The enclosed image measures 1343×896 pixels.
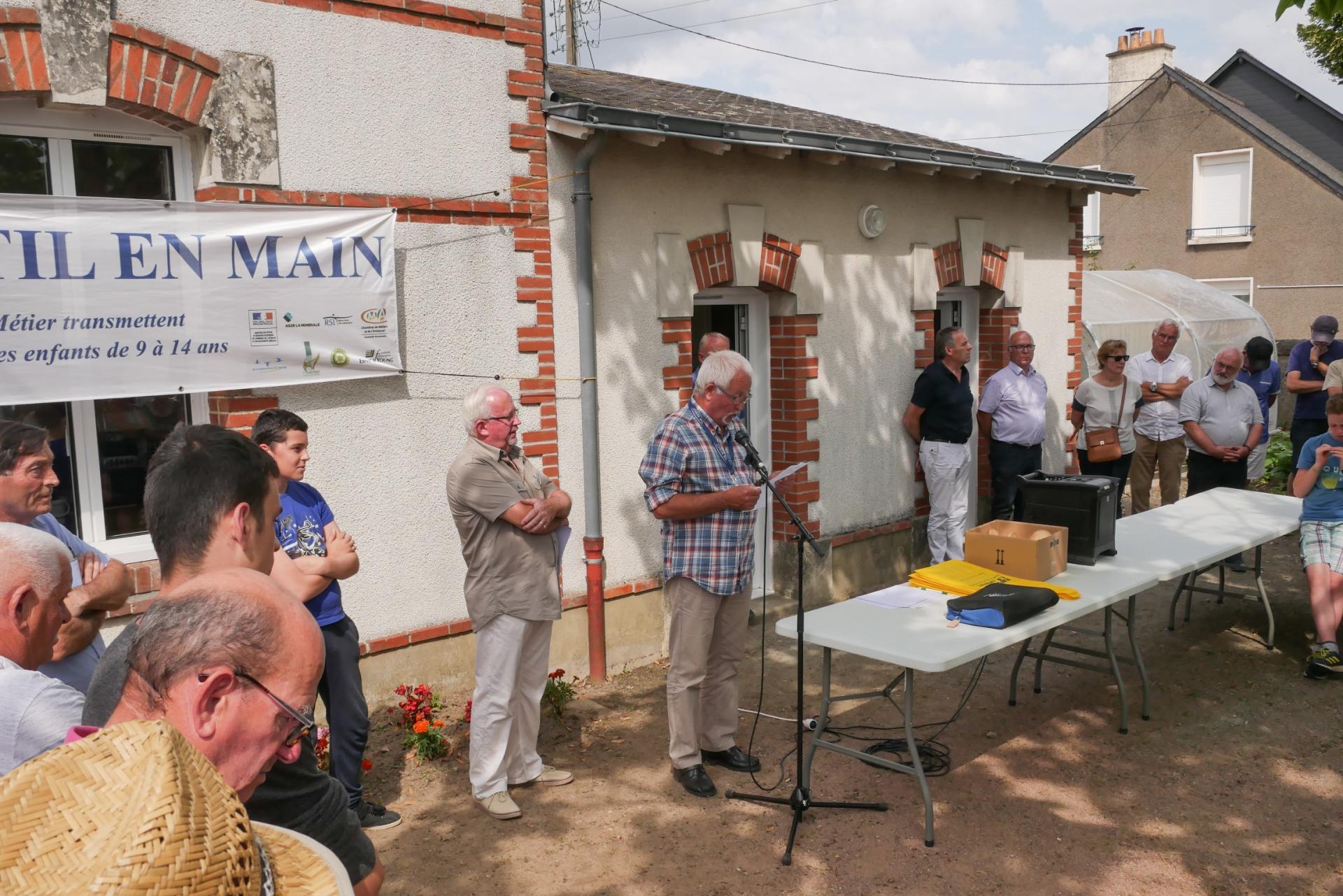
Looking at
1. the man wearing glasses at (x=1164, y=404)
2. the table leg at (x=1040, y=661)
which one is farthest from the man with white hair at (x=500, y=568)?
the man wearing glasses at (x=1164, y=404)

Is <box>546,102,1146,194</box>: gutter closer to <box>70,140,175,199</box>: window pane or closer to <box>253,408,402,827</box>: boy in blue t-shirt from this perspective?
<box>70,140,175,199</box>: window pane

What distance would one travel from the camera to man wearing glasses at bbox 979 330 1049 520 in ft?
29.3

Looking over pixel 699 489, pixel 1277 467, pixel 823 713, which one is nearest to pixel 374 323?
pixel 699 489

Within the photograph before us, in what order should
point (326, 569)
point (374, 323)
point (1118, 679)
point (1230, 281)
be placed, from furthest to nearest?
point (1230, 281)
point (1118, 679)
point (374, 323)
point (326, 569)

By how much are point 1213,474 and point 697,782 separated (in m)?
5.85

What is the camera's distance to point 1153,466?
9.70m

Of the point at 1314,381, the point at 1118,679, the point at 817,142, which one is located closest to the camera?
the point at 1118,679

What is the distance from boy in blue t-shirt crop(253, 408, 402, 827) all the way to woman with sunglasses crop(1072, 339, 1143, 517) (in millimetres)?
6833

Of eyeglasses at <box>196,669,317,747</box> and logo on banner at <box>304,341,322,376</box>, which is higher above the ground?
logo on banner at <box>304,341,322,376</box>

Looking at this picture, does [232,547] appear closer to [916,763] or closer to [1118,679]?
[916,763]

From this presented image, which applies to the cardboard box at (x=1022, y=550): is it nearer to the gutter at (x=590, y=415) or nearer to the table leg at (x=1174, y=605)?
the gutter at (x=590, y=415)

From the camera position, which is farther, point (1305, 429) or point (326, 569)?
point (1305, 429)

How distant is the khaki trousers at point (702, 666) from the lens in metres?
4.95

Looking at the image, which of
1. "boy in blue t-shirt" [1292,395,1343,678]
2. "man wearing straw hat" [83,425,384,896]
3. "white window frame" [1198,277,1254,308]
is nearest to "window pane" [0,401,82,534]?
"man wearing straw hat" [83,425,384,896]
